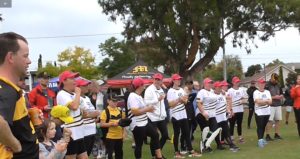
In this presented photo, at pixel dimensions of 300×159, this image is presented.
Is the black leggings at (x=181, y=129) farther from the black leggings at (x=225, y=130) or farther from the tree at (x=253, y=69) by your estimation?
the tree at (x=253, y=69)

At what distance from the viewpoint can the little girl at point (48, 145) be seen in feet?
14.6

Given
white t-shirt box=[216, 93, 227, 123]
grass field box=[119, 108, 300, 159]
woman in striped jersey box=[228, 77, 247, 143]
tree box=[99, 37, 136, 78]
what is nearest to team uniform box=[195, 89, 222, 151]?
white t-shirt box=[216, 93, 227, 123]

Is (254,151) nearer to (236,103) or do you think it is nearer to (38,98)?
(236,103)

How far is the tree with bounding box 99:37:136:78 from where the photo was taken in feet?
249

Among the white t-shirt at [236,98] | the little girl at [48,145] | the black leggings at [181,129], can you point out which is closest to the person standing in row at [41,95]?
the black leggings at [181,129]

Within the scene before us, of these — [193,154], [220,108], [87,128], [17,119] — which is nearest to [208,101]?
[220,108]

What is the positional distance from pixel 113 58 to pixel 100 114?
69.5 meters

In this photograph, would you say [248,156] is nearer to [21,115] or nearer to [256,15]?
[21,115]

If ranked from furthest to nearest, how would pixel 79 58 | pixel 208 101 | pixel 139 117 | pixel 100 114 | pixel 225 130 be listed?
pixel 79 58, pixel 225 130, pixel 208 101, pixel 139 117, pixel 100 114

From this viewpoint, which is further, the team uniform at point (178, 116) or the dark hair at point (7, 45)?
the team uniform at point (178, 116)

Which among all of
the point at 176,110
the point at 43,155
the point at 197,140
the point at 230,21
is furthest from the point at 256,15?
the point at 43,155

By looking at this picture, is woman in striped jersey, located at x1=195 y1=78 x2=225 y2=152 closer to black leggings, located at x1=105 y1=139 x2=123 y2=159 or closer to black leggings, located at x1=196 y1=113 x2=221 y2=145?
black leggings, located at x1=196 y1=113 x2=221 y2=145

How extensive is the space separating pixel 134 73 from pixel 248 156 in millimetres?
13708

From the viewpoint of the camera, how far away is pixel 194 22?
28.6m
